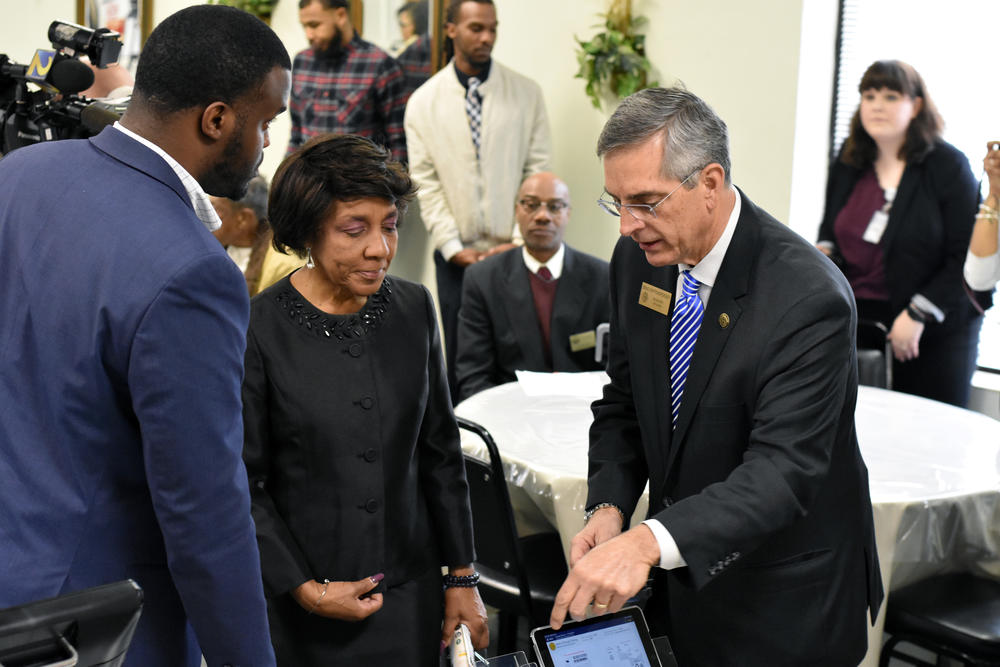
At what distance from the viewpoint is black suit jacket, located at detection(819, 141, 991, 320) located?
3854 mm

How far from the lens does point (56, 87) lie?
6.46 feet

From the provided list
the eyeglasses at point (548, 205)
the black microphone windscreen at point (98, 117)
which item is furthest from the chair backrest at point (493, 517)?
the eyeglasses at point (548, 205)

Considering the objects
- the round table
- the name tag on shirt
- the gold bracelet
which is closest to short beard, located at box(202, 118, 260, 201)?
the gold bracelet

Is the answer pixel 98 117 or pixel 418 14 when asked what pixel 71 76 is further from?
pixel 418 14

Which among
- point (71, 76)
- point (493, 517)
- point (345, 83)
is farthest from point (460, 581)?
point (345, 83)

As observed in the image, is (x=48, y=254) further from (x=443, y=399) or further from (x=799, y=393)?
(x=799, y=393)

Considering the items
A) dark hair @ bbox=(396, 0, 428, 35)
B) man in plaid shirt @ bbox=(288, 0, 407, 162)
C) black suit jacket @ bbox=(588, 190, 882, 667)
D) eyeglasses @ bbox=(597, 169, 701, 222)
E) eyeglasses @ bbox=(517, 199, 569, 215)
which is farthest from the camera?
dark hair @ bbox=(396, 0, 428, 35)

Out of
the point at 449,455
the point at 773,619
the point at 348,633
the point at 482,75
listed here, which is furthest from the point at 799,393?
the point at 482,75

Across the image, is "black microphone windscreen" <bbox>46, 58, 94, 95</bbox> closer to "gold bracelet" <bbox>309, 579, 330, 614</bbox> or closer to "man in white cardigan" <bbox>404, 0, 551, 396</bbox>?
"gold bracelet" <bbox>309, 579, 330, 614</bbox>

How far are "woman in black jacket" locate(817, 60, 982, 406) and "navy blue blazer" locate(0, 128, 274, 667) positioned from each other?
325 cm

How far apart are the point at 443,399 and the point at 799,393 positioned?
67 cm

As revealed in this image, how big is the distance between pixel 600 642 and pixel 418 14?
210 inches

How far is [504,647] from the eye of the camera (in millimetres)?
2799

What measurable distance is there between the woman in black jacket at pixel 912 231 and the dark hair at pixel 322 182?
108 inches
